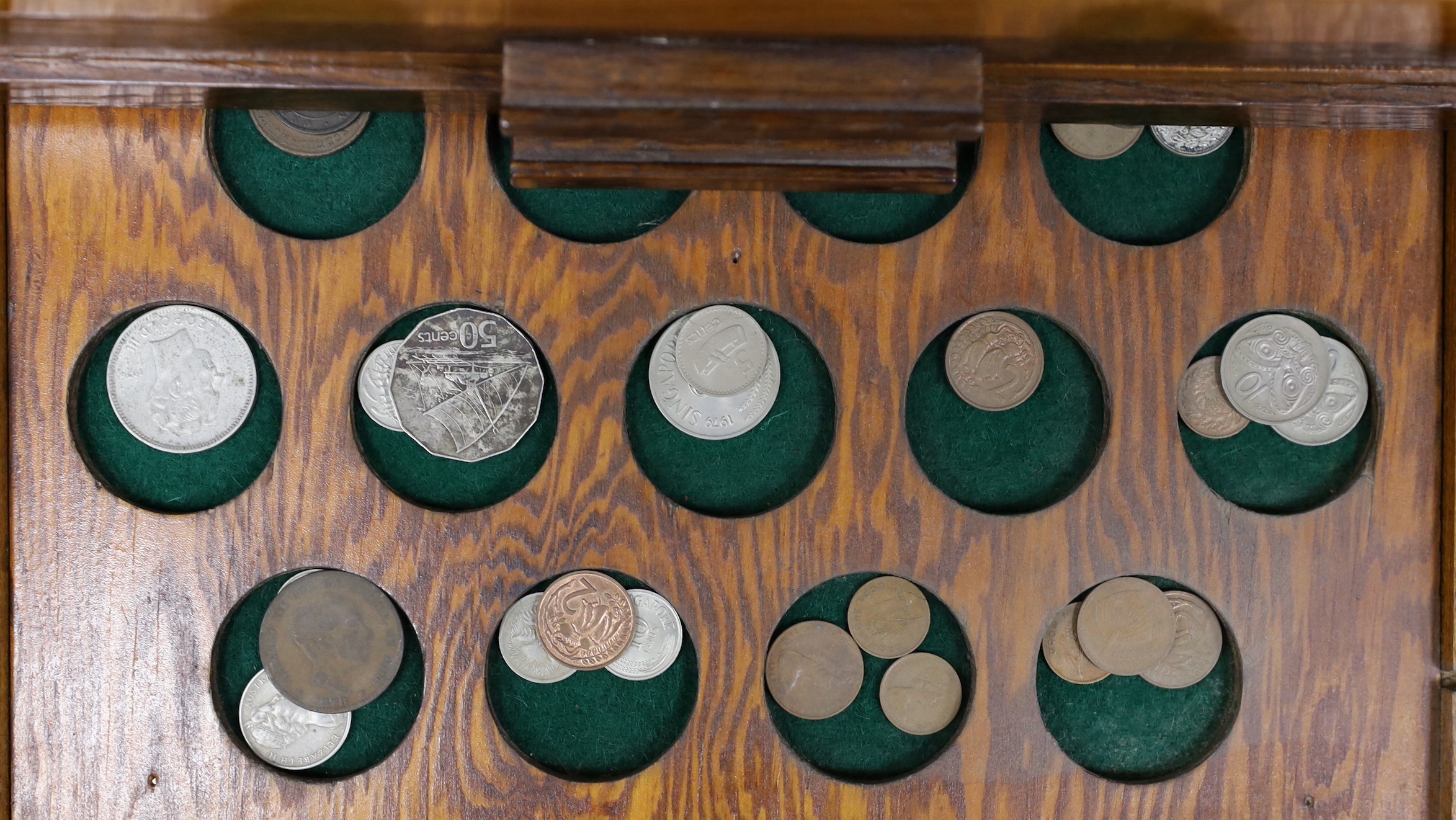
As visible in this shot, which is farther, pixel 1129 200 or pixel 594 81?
pixel 1129 200

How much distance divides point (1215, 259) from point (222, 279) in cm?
117

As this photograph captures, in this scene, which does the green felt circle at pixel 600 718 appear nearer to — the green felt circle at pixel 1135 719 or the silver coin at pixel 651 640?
the silver coin at pixel 651 640

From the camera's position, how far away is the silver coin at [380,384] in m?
1.27

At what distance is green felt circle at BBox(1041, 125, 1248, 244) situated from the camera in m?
1.31

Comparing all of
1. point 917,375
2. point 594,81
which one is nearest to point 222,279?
point 594,81

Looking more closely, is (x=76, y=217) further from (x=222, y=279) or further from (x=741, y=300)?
(x=741, y=300)

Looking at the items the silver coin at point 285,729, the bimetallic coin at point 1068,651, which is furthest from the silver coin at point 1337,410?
the silver coin at point 285,729

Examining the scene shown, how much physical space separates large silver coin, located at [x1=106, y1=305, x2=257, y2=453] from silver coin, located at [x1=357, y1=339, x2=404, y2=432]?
13 centimetres

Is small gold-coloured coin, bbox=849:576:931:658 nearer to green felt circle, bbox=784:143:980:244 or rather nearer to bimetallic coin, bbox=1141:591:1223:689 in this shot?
bimetallic coin, bbox=1141:591:1223:689

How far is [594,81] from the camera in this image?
0.98 m

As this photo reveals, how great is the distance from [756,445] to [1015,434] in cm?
32

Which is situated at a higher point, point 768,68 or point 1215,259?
point 768,68

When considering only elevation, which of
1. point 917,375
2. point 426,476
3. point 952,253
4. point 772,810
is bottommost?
point 772,810

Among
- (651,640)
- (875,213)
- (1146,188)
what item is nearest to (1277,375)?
(1146,188)
